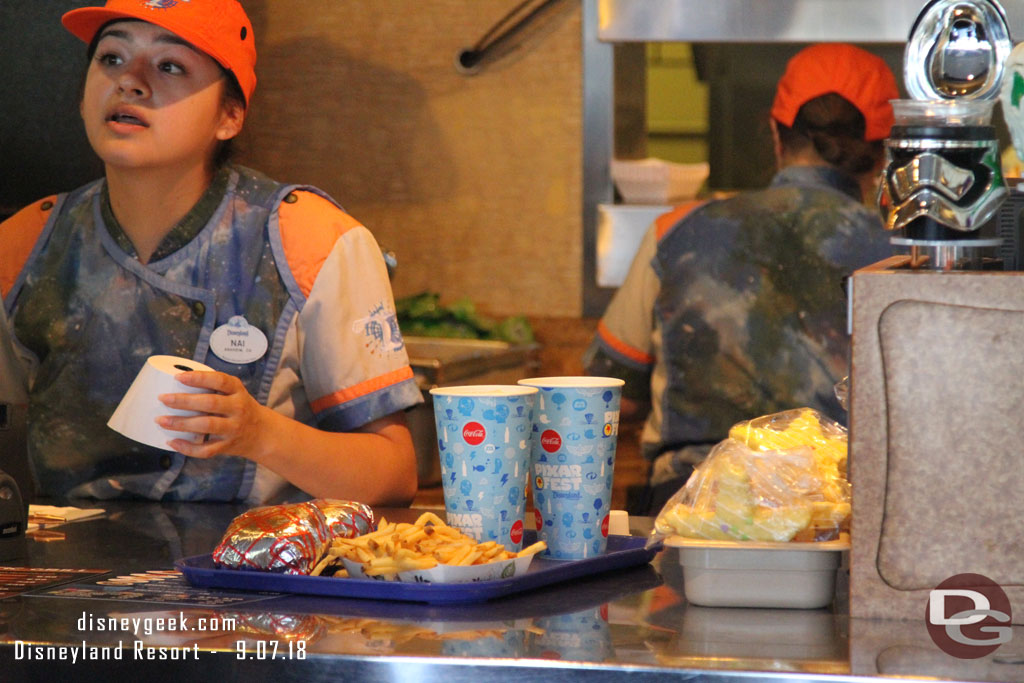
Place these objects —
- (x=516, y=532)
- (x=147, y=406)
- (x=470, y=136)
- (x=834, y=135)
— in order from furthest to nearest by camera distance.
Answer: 1. (x=470, y=136)
2. (x=834, y=135)
3. (x=147, y=406)
4. (x=516, y=532)

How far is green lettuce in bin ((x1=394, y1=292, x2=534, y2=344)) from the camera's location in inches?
Answer: 139

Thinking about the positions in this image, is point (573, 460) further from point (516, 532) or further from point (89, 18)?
point (89, 18)

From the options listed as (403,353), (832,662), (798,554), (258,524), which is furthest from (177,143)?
(832,662)

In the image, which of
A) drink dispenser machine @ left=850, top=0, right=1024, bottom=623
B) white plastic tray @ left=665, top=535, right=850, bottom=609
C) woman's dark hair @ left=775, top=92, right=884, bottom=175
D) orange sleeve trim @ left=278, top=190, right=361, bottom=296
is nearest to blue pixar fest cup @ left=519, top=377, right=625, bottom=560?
white plastic tray @ left=665, top=535, right=850, bottom=609

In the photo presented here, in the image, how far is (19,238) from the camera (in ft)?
6.75

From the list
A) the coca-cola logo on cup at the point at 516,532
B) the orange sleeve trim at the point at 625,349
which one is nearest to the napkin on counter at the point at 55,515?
the coca-cola logo on cup at the point at 516,532

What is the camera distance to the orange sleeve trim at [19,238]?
2.04 meters

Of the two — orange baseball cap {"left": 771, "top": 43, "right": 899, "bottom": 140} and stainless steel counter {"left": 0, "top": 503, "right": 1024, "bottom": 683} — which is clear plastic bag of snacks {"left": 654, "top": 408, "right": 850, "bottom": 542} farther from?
orange baseball cap {"left": 771, "top": 43, "right": 899, "bottom": 140}

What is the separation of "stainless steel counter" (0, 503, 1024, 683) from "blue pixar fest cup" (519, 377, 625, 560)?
0.24ft

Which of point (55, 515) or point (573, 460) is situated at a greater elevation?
point (573, 460)

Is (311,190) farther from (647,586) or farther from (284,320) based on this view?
(647,586)

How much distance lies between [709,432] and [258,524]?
157 cm

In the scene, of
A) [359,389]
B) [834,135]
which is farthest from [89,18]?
[834,135]

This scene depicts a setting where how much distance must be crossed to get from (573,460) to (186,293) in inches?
36.4
